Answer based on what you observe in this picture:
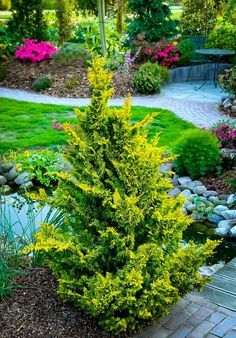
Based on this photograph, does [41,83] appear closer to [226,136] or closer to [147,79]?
[147,79]

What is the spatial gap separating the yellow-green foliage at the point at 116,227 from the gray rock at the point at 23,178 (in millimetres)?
3349

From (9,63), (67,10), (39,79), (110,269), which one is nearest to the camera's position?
(110,269)

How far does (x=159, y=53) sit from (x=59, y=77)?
2.48 metres

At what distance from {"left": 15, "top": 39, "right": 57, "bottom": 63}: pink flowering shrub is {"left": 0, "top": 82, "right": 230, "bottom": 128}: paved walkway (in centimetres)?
101

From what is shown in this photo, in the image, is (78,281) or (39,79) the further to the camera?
(39,79)

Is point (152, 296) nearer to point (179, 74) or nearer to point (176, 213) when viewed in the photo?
point (176, 213)

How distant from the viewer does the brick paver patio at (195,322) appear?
3.45 meters

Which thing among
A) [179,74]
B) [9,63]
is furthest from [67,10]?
[179,74]

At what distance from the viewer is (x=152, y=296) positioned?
3.30 metres

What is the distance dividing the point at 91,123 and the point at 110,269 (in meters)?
0.94

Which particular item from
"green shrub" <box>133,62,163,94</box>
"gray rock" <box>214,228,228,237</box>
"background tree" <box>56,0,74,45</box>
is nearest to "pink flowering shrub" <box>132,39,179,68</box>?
"green shrub" <box>133,62,163,94</box>

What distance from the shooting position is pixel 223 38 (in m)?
13.3

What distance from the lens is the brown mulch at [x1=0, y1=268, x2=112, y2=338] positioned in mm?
3371

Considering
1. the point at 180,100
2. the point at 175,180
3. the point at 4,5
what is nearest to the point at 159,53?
the point at 180,100
